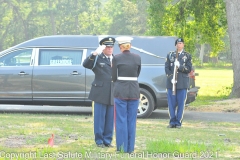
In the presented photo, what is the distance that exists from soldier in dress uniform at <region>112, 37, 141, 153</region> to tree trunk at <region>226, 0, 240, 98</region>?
13061 mm

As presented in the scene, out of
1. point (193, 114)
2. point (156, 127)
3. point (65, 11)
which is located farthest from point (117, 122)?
point (65, 11)

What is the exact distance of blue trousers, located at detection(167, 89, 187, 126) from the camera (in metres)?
13.0

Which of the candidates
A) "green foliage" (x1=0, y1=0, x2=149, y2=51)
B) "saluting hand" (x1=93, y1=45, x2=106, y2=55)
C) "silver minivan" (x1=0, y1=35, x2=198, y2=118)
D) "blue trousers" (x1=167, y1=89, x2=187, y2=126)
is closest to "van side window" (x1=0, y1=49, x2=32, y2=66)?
"silver minivan" (x1=0, y1=35, x2=198, y2=118)

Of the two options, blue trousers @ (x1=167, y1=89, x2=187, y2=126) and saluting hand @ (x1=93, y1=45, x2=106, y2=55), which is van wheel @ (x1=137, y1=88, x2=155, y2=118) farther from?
saluting hand @ (x1=93, y1=45, x2=106, y2=55)

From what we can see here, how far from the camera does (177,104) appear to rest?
42.8 ft

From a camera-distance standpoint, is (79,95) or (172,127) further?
(79,95)

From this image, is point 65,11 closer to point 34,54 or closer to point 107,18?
point 107,18

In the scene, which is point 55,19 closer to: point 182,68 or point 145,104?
point 145,104

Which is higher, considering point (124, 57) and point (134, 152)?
point (124, 57)

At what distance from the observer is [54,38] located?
51.2 ft

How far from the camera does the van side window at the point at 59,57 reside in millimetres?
15445

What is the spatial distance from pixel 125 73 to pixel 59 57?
6489mm

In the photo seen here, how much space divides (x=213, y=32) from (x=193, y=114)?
999cm

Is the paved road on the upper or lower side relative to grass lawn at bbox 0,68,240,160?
lower
